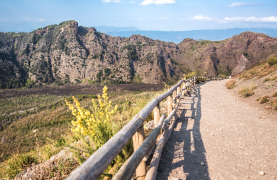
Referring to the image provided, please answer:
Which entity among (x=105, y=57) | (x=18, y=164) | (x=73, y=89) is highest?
(x=105, y=57)

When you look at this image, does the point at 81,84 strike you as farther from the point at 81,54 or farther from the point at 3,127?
the point at 3,127

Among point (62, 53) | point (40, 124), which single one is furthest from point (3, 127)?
point (62, 53)

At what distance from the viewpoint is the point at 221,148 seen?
3734 mm

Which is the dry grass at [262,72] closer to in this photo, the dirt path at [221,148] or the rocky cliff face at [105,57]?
the dirt path at [221,148]

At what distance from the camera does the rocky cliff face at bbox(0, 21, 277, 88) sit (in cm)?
12362

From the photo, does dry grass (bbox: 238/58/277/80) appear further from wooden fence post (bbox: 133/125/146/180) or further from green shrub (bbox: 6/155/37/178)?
green shrub (bbox: 6/155/37/178)

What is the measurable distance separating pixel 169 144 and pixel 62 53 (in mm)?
160992

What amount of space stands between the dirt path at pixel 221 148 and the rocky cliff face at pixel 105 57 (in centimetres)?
12038

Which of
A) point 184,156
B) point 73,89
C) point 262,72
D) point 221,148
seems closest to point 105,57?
point 73,89

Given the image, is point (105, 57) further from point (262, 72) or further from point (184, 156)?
point (184, 156)

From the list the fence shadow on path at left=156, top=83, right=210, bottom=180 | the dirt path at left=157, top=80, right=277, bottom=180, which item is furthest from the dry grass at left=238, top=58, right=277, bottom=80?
the fence shadow on path at left=156, top=83, right=210, bottom=180

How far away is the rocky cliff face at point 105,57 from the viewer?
406ft

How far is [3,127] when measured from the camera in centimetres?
6556

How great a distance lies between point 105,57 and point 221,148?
14939cm
